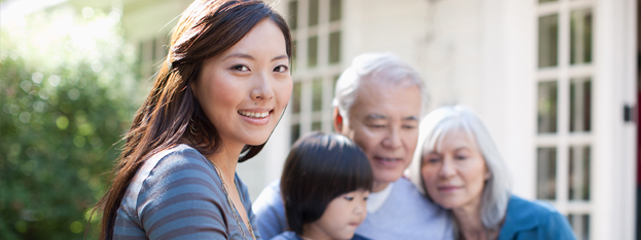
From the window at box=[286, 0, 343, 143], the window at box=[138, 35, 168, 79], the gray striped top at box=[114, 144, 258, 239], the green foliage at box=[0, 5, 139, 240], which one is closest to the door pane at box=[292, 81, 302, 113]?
the window at box=[286, 0, 343, 143]

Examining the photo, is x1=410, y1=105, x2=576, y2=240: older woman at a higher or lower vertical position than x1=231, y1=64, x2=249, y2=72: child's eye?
lower

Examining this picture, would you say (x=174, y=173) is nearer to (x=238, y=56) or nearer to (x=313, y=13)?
(x=238, y=56)

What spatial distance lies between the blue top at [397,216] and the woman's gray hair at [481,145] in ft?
0.53

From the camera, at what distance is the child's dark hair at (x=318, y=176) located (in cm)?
161

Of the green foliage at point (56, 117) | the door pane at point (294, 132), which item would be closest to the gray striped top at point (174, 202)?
the door pane at point (294, 132)

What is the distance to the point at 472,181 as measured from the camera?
6.14ft

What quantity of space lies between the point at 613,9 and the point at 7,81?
4799 millimetres

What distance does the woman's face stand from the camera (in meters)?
1.04

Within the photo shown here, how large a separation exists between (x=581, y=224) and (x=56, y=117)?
441cm

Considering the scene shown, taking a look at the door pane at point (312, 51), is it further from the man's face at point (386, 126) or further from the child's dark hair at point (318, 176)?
the child's dark hair at point (318, 176)

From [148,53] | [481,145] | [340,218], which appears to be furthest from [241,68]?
[148,53]

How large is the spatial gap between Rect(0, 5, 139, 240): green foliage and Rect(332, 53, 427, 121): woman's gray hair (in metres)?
3.23

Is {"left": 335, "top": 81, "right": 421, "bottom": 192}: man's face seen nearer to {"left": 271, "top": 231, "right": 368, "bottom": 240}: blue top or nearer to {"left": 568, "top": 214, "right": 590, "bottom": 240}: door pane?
{"left": 271, "top": 231, "right": 368, "bottom": 240}: blue top

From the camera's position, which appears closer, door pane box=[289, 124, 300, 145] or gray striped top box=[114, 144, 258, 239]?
gray striped top box=[114, 144, 258, 239]
